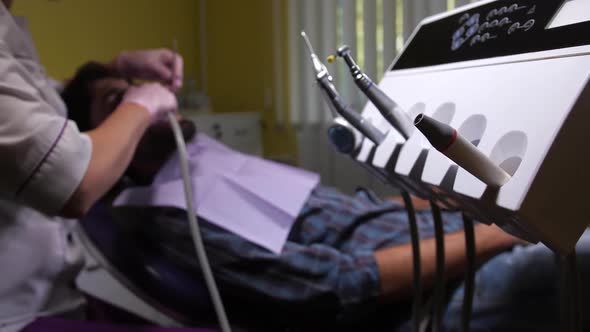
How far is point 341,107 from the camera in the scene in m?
0.41

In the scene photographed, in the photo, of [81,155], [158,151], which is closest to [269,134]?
[158,151]

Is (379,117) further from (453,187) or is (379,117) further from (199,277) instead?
(199,277)

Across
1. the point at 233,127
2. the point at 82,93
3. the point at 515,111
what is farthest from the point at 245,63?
the point at 515,111

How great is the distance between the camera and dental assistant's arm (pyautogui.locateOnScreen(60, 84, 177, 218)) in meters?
0.58

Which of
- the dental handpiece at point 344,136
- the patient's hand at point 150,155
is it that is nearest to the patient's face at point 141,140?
the patient's hand at point 150,155

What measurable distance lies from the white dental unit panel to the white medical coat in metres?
0.37

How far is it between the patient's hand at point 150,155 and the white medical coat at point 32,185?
31cm

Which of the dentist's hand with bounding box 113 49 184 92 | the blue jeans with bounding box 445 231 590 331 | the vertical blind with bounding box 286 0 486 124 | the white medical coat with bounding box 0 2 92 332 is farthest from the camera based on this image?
the vertical blind with bounding box 286 0 486 124

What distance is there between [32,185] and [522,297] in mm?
695

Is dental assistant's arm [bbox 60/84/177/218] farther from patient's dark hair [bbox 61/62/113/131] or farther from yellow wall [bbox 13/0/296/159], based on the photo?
yellow wall [bbox 13/0/296/159]

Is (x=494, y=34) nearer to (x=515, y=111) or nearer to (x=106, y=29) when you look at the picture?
(x=515, y=111)

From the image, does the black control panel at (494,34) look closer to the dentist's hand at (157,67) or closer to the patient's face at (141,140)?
the dentist's hand at (157,67)

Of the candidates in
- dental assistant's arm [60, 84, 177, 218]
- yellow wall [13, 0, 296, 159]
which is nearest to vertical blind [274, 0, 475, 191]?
yellow wall [13, 0, 296, 159]

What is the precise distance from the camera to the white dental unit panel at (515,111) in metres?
0.26
